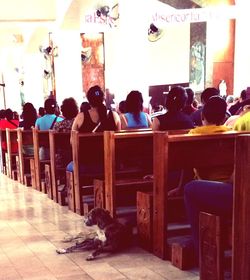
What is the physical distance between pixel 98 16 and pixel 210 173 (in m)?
9.65

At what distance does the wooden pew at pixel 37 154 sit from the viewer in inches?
277

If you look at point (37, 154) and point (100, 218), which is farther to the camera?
point (37, 154)

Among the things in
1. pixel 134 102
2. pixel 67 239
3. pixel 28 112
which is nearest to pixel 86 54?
pixel 28 112

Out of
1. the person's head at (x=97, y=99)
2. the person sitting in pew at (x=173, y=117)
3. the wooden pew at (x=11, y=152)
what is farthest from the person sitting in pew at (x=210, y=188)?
the wooden pew at (x=11, y=152)

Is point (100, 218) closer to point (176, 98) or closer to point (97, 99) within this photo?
point (176, 98)

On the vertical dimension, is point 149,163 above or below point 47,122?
below

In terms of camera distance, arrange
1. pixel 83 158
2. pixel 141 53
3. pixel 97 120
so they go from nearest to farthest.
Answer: pixel 83 158
pixel 97 120
pixel 141 53

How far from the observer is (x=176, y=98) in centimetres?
452

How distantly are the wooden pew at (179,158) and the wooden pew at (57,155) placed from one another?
268 cm

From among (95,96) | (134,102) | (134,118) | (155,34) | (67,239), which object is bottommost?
(67,239)

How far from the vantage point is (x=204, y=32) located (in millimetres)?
14477

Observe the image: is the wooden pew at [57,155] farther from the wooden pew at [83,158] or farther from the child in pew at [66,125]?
the wooden pew at [83,158]

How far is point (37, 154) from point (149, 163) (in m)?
2.41

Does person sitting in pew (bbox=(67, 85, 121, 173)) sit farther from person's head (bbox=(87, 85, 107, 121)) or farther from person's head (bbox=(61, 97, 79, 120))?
person's head (bbox=(61, 97, 79, 120))
